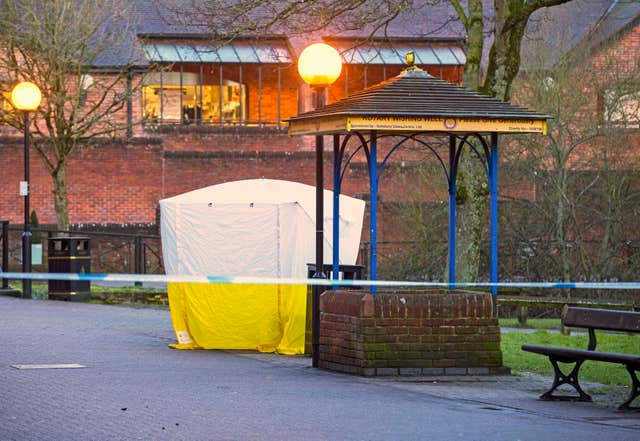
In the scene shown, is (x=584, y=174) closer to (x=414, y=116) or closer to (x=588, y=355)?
(x=414, y=116)

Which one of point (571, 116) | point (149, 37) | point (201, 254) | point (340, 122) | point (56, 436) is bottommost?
point (56, 436)

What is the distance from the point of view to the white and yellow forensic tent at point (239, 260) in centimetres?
1555

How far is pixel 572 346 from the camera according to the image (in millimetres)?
16625

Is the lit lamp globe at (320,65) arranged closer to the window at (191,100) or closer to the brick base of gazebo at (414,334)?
the brick base of gazebo at (414,334)

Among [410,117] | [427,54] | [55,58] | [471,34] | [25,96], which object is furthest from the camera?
[427,54]

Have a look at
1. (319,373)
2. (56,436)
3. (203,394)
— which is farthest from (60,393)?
(319,373)

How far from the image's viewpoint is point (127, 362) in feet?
44.7

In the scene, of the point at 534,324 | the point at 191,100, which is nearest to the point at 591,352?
the point at 534,324

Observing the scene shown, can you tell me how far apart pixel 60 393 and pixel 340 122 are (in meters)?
4.04

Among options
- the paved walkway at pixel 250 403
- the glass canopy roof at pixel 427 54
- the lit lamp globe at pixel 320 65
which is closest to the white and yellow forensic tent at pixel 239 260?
the paved walkway at pixel 250 403

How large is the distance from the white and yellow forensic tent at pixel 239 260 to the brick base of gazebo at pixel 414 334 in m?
2.44

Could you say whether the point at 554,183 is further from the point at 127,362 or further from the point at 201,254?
the point at 127,362

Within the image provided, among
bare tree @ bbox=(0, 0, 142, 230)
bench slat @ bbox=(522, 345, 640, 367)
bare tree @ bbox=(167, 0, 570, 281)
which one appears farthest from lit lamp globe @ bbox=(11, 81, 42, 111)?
bench slat @ bbox=(522, 345, 640, 367)

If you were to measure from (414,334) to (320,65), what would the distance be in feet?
10.4
